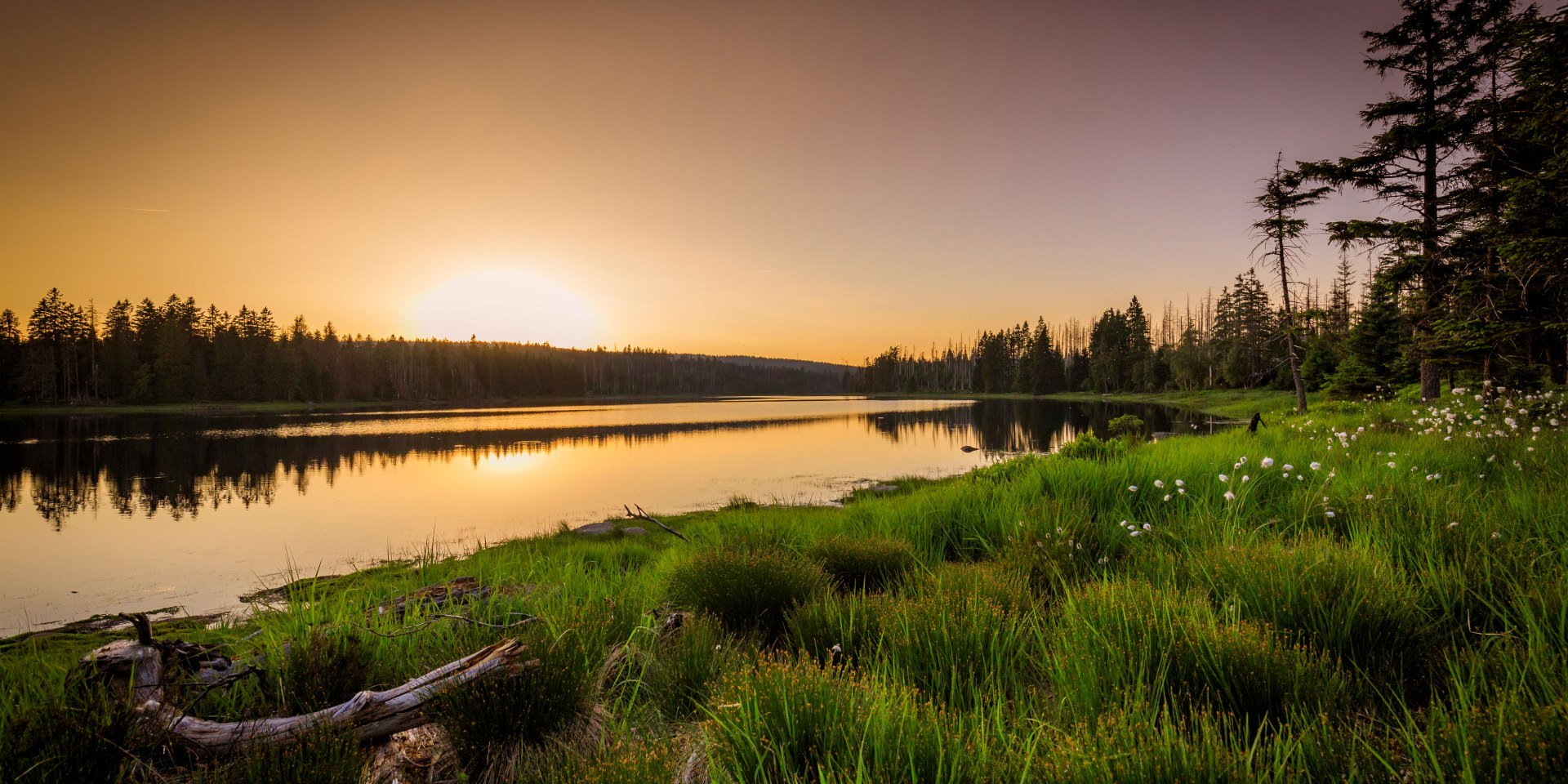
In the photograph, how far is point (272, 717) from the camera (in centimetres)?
284

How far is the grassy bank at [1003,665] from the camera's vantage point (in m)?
2.06

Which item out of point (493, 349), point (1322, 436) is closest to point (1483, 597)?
point (1322, 436)

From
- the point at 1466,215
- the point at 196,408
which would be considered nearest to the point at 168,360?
the point at 196,408

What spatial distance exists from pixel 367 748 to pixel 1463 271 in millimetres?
21229

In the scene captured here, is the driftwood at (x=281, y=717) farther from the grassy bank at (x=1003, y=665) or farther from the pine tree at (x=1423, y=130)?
the pine tree at (x=1423, y=130)

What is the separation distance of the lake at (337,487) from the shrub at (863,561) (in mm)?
7602

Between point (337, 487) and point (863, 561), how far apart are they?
85.9 ft

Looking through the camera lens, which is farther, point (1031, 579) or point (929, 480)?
point (929, 480)

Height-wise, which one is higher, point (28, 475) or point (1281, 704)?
point (1281, 704)

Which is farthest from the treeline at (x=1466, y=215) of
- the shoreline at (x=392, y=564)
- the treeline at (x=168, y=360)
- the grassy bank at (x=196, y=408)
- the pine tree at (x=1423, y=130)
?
the treeline at (x=168, y=360)

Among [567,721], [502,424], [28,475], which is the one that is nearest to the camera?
[567,721]

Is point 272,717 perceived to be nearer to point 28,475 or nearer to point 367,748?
point 367,748

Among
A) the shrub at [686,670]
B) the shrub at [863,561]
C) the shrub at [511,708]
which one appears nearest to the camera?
the shrub at [511,708]

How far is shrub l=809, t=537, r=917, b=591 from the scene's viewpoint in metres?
5.20
